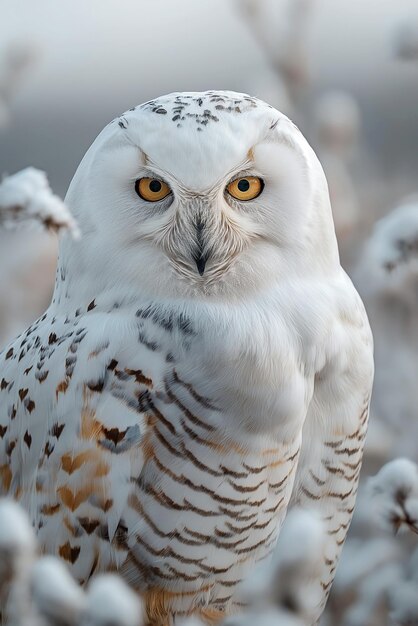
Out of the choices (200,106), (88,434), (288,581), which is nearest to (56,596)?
(288,581)

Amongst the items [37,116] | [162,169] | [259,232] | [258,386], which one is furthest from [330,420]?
[37,116]

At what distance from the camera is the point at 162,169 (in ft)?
3.74

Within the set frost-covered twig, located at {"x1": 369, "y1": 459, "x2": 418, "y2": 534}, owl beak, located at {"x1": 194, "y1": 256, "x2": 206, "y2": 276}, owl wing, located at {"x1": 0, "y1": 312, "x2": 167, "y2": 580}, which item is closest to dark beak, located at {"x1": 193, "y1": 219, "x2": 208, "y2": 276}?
owl beak, located at {"x1": 194, "y1": 256, "x2": 206, "y2": 276}

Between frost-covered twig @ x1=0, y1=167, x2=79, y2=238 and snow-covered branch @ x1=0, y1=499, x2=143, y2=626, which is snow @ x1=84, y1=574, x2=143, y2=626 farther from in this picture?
frost-covered twig @ x1=0, y1=167, x2=79, y2=238

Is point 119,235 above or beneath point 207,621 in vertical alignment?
above

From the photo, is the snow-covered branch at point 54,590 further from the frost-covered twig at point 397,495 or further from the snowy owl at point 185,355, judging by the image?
the snowy owl at point 185,355

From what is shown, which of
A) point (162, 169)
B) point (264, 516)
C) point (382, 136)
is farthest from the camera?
point (382, 136)

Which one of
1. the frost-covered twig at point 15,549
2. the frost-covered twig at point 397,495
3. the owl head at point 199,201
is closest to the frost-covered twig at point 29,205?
the frost-covered twig at point 15,549

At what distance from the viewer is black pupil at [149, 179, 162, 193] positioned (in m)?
1.17

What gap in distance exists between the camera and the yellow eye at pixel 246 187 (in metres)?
1.17

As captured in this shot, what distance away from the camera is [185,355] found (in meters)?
1.17

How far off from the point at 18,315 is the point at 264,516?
0.49 m

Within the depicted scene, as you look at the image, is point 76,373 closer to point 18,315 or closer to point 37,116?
point 18,315

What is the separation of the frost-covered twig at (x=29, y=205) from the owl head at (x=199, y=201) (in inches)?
21.1
